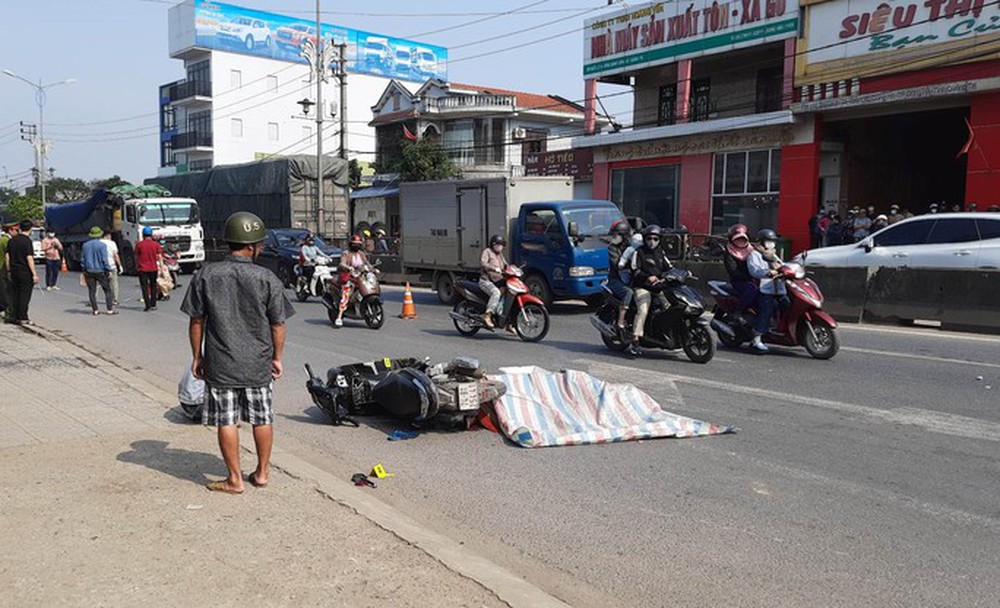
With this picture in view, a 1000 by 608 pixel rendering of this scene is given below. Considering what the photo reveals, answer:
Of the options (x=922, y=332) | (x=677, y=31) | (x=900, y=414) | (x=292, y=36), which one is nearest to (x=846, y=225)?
(x=677, y=31)

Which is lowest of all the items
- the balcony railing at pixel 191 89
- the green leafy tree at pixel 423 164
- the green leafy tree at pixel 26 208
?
the green leafy tree at pixel 26 208

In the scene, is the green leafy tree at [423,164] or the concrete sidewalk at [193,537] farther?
the green leafy tree at [423,164]

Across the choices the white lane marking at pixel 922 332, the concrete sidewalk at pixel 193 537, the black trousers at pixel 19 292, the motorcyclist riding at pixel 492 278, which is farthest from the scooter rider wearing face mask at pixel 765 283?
the black trousers at pixel 19 292

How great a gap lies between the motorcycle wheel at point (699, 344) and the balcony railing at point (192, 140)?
2568 inches

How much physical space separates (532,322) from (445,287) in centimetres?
769

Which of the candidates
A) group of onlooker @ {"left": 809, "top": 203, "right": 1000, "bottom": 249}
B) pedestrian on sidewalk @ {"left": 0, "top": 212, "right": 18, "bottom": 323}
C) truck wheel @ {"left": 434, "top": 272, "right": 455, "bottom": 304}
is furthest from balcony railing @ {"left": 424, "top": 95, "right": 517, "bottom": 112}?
pedestrian on sidewalk @ {"left": 0, "top": 212, "right": 18, "bottom": 323}

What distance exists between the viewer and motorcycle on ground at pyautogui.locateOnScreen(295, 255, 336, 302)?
19500 mm

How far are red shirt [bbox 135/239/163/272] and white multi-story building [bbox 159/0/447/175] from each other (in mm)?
52169

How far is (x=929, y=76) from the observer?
2125 cm

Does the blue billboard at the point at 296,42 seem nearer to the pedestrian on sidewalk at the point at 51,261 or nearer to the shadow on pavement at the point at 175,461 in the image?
the pedestrian on sidewalk at the point at 51,261

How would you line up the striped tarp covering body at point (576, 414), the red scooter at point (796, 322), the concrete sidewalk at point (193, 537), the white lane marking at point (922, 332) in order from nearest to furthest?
the concrete sidewalk at point (193, 537), the striped tarp covering body at point (576, 414), the red scooter at point (796, 322), the white lane marking at point (922, 332)

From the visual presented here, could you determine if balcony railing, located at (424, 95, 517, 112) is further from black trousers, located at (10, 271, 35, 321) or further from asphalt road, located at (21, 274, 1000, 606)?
asphalt road, located at (21, 274, 1000, 606)

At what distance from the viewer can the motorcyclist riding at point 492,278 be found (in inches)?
496

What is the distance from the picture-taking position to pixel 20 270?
552 inches
